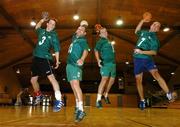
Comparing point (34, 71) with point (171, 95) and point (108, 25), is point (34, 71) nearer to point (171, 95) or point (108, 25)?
point (171, 95)

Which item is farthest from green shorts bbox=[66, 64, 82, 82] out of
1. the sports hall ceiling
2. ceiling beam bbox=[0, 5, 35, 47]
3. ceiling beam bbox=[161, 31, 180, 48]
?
ceiling beam bbox=[161, 31, 180, 48]

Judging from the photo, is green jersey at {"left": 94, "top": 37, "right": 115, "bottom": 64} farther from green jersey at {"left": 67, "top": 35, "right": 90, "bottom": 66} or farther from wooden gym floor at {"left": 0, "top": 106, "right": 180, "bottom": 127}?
green jersey at {"left": 67, "top": 35, "right": 90, "bottom": 66}

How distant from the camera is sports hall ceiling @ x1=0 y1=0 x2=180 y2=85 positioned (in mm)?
15398

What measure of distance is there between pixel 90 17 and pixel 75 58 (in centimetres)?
1281

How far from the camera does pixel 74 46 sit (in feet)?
17.4

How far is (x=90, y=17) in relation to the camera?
1777cm

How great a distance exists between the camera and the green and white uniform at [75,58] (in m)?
5.12

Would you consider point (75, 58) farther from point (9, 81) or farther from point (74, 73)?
point (9, 81)

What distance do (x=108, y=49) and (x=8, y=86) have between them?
26.5 m

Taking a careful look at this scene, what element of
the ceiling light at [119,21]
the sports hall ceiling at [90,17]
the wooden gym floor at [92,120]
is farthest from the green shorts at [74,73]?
the ceiling light at [119,21]

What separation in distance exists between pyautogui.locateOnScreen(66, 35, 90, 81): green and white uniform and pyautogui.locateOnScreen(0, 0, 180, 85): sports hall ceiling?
1019cm

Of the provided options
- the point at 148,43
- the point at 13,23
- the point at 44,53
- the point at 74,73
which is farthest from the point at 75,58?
the point at 13,23

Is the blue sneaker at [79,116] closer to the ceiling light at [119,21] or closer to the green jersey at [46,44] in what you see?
the green jersey at [46,44]

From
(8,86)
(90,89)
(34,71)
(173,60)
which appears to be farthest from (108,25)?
(90,89)
